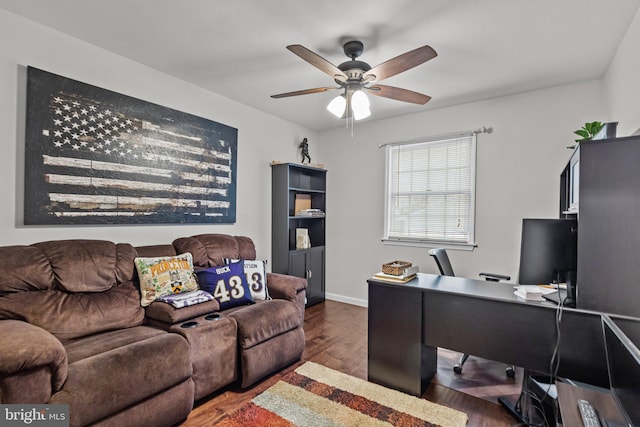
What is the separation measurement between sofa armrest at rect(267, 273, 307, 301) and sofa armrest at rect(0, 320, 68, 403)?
1.60m

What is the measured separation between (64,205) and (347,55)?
242cm

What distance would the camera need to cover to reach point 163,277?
239 centimetres

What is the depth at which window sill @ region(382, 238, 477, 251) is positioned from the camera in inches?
139

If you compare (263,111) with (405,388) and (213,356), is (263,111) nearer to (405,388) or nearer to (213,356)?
(213,356)

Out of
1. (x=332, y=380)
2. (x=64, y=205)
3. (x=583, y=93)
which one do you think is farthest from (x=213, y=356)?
(x=583, y=93)

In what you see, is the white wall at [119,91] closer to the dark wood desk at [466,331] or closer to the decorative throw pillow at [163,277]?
the decorative throw pillow at [163,277]

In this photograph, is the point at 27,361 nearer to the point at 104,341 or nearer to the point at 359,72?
the point at 104,341

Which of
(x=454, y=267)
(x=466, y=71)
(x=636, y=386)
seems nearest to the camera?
(x=636, y=386)

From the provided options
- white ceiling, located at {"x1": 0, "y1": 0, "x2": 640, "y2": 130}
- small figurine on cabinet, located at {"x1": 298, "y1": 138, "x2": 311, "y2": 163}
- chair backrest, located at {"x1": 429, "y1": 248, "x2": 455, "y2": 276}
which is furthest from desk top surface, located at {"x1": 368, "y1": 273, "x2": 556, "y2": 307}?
small figurine on cabinet, located at {"x1": 298, "y1": 138, "x2": 311, "y2": 163}

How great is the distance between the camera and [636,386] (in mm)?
955

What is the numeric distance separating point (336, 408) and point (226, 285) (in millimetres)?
1258

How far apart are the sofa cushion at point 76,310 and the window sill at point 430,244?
2914 mm

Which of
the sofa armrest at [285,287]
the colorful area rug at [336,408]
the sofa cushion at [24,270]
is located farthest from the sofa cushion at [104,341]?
the sofa armrest at [285,287]

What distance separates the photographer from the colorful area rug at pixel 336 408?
184 centimetres
